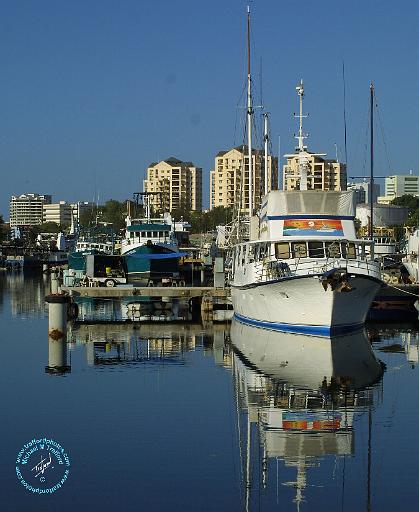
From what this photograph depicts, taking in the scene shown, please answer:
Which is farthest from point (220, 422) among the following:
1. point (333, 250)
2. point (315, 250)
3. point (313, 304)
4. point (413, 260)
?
point (413, 260)

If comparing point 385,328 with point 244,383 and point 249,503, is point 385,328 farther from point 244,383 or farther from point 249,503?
point 249,503

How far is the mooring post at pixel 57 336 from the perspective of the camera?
34.2 metres

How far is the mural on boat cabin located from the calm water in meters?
4.58

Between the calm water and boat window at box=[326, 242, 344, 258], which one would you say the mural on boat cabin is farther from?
the calm water

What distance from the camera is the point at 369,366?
3388 centimetres

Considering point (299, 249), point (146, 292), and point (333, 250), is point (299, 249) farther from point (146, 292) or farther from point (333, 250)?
point (146, 292)

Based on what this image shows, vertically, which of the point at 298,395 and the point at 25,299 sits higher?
the point at 25,299

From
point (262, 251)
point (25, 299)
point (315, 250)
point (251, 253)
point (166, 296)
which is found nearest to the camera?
point (315, 250)

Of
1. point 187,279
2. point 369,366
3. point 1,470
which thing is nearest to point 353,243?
point 369,366

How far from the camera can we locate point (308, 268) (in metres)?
38.2

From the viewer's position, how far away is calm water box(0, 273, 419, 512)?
17.8 meters

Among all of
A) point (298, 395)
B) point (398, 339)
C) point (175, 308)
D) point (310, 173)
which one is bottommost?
point (298, 395)

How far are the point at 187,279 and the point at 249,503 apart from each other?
67.8m

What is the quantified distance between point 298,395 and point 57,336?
43.8 ft
